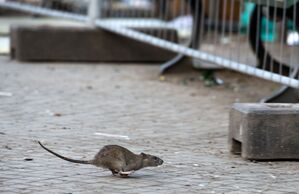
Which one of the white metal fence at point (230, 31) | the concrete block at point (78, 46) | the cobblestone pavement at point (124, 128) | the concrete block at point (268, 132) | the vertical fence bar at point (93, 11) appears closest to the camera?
the cobblestone pavement at point (124, 128)

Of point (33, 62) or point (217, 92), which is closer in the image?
point (217, 92)

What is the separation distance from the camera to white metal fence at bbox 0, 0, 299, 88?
8.30 meters

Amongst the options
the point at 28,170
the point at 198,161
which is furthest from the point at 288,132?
the point at 28,170

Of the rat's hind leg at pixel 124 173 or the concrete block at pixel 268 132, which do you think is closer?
the rat's hind leg at pixel 124 173

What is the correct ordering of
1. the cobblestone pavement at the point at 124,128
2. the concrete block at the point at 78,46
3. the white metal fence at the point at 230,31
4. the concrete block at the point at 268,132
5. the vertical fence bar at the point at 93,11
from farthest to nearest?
1. the vertical fence bar at the point at 93,11
2. the concrete block at the point at 78,46
3. the white metal fence at the point at 230,31
4. the concrete block at the point at 268,132
5. the cobblestone pavement at the point at 124,128

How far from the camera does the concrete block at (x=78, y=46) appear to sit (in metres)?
10.7

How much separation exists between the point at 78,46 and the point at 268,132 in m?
5.29

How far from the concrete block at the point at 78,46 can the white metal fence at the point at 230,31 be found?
0.62 ft

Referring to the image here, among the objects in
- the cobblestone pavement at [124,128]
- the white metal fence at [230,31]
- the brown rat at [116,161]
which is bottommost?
the cobblestone pavement at [124,128]

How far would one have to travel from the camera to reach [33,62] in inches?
427

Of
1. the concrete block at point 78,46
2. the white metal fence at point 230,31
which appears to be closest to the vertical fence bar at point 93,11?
the white metal fence at point 230,31

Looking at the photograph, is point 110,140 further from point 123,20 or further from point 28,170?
point 123,20

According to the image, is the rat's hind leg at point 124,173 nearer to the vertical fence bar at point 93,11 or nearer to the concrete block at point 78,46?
the concrete block at point 78,46

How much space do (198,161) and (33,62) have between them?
17.1 ft
